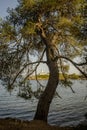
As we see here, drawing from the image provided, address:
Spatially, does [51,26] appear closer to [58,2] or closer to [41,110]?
[58,2]

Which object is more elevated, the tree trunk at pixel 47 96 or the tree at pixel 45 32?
the tree at pixel 45 32

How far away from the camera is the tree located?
2122cm

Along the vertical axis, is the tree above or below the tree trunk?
above

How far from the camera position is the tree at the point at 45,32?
2122 cm

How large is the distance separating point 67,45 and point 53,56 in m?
Result: 2.03

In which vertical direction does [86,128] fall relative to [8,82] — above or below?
below

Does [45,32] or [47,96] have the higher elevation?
[45,32]

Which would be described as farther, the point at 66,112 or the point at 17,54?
the point at 66,112

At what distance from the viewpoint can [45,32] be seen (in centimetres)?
2311

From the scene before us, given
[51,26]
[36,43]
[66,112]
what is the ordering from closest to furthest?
[51,26]
[36,43]
[66,112]

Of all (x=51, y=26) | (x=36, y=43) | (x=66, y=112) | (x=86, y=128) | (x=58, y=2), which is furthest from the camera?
(x=66, y=112)

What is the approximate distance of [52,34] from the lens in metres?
23.2

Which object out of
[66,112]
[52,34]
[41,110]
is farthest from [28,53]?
[66,112]

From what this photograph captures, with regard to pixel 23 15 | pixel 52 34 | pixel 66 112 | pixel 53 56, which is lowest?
pixel 66 112
